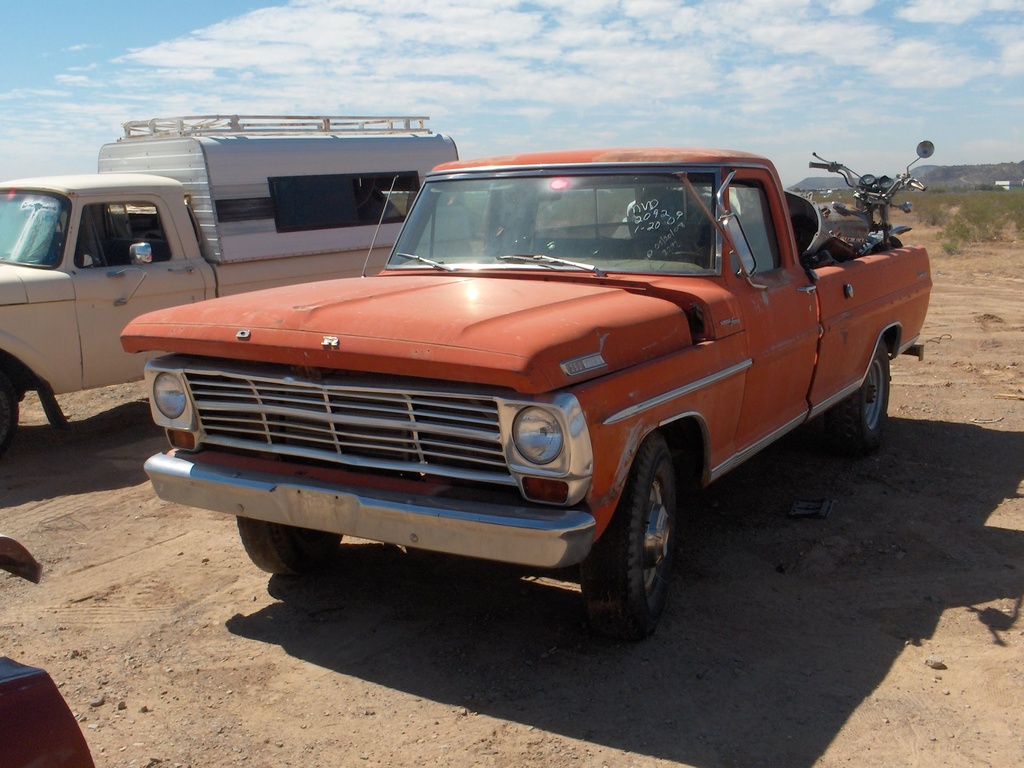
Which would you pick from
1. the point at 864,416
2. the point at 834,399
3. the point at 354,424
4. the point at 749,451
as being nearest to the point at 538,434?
the point at 354,424

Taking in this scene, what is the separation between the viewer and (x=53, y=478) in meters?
6.68

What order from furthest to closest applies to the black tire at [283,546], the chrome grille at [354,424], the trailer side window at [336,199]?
the trailer side window at [336,199] → the black tire at [283,546] → the chrome grille at [354,424]

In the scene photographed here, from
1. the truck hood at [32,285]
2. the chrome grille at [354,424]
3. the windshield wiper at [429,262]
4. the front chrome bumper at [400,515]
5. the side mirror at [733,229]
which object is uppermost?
the side mirror at [733,229]

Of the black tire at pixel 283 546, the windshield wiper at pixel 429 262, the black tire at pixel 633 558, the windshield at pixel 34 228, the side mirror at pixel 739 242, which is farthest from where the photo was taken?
the windshield at pixel 34 228

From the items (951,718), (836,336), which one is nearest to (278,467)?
(951,718)

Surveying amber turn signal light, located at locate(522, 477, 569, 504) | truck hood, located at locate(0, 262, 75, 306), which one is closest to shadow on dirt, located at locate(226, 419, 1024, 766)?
amber turn signal light, located at locate(522, 477, 569, 504)

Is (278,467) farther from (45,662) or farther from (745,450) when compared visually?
(745,450)

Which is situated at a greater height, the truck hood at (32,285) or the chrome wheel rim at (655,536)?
the truck hood at (32,285)

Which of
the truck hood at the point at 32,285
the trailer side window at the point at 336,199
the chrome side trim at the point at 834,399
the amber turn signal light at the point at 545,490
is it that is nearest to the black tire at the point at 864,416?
the chrome side trim at the point at 834,399

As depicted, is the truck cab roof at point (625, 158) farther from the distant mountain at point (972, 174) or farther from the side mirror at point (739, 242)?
the distant mountain at point (972, 174)

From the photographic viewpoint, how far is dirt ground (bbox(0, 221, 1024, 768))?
339 cm

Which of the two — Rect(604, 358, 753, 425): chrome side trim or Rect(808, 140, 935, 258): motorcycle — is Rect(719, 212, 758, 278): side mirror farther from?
Rect(808, 140, 935, 258): motorcycle

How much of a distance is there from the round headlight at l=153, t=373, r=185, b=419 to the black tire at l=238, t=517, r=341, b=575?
0.61m

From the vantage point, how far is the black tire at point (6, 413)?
23.0 feet
